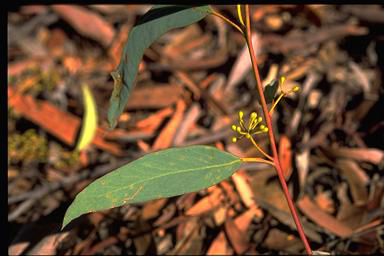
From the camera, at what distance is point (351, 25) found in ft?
7.80

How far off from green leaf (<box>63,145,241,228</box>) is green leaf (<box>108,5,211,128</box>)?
173mm

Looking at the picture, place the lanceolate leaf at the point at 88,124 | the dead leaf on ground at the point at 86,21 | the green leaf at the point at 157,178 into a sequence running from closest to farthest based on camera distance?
the green leaf at the point at 157,178 < the lanceolate leaf at the point at 88,124 < the dead leaf on ground at the point at 86,21

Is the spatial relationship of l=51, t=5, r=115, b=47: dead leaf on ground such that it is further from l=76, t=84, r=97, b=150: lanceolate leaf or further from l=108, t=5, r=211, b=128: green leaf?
l=108, t=5, r=211, b=128: green leaf

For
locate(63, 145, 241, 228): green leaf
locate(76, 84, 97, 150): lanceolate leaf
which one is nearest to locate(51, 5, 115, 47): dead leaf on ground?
locate(76, 84, 97, 150): lanceolate leaf

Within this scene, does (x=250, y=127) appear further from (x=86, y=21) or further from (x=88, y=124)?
(x=86, y=21)

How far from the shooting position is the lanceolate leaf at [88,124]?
215 cm

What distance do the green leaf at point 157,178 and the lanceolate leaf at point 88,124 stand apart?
3.93 feet

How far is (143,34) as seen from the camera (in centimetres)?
107

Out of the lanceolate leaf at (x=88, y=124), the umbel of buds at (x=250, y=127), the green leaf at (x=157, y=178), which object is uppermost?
the umbel of buds at (x=250, y=127)

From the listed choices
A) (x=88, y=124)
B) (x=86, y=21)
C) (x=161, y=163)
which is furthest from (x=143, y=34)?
(x=86, y=21)

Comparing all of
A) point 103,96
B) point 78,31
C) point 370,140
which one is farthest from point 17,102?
point 370,140

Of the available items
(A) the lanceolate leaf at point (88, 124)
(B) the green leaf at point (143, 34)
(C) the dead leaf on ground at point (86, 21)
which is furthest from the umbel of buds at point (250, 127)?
(C) the dead leaf on ground at point (86, 21)

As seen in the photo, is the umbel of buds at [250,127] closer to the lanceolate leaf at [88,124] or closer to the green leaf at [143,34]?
the green leaf at [143,34]

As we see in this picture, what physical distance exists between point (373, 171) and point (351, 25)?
0.88 metres
